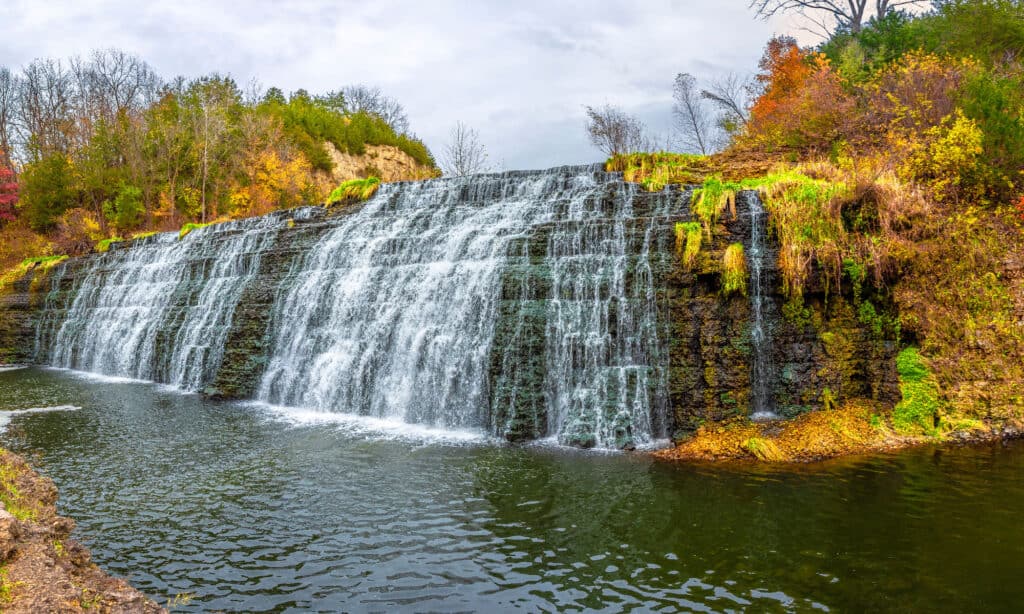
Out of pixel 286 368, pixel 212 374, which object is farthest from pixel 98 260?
pixel 286 368

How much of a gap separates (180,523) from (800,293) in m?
11.0

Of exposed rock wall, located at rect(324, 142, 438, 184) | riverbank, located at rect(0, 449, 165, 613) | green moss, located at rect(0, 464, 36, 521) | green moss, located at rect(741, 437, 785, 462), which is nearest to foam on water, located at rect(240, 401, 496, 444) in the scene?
green moss, located at rect(741, 437, 785, 462)

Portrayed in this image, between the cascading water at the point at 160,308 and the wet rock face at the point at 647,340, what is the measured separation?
10.3 metres

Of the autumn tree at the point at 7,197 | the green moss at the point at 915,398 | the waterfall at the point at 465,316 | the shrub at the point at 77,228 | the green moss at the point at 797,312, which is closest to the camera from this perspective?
the green moss at the point at 915,398

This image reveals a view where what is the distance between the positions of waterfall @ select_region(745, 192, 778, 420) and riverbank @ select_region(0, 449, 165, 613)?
984cm

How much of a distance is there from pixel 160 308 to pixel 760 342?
20.3 meters

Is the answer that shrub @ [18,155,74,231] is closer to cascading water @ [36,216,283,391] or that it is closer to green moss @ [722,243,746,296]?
cascading water @ [36,216,283,391]

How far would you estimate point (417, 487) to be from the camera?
838 cm

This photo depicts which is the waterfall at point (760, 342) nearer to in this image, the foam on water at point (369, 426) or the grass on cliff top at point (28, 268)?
the foam on water at point (369, 426)

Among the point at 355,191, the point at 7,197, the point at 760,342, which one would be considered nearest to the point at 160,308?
the point at 355,191

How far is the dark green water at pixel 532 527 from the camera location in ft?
18.0

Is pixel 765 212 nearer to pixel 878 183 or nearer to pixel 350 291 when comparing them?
pixel 878 183

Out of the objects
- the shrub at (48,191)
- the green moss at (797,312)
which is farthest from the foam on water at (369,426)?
the shrub at (48,191)

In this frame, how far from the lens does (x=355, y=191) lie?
930 inches
